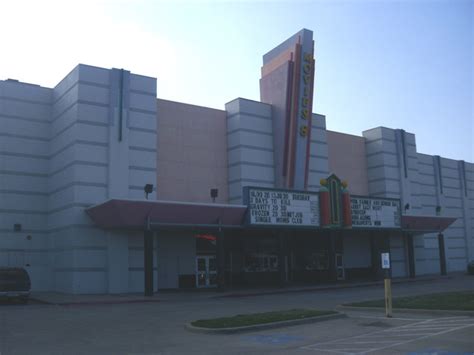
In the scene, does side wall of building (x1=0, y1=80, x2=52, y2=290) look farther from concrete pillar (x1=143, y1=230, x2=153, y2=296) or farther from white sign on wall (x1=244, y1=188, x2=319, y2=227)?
white sign on wall (x1=244, y1=188, x2=319, y2=227)

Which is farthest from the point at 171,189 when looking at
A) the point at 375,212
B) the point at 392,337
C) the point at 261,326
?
the point at 392,337

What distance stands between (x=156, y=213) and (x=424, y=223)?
25.4 m

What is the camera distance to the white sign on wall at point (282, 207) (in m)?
33.0

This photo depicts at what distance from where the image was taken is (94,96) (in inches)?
1273

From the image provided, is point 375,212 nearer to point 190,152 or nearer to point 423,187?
point 190,152

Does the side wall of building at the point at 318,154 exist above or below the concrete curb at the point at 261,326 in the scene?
above

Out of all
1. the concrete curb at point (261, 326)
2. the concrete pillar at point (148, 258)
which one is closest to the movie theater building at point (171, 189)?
the concrete pillar at point (148, 258)

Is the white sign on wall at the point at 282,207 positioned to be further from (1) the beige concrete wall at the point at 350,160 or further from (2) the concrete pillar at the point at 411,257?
(2) the concrete pillar at the point at 411,257

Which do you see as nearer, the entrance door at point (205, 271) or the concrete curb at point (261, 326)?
the concrete curb at point (261, 326)

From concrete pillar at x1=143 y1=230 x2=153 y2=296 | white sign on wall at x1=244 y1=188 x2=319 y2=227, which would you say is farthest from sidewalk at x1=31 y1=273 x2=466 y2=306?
white sign on wall at x1=244 y1=188 x2=319 y2=227

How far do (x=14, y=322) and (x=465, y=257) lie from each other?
49.7 meters

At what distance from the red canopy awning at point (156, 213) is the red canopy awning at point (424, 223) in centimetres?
1710

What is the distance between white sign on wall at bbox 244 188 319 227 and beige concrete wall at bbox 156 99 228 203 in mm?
5060

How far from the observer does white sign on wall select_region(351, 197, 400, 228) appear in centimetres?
3806
